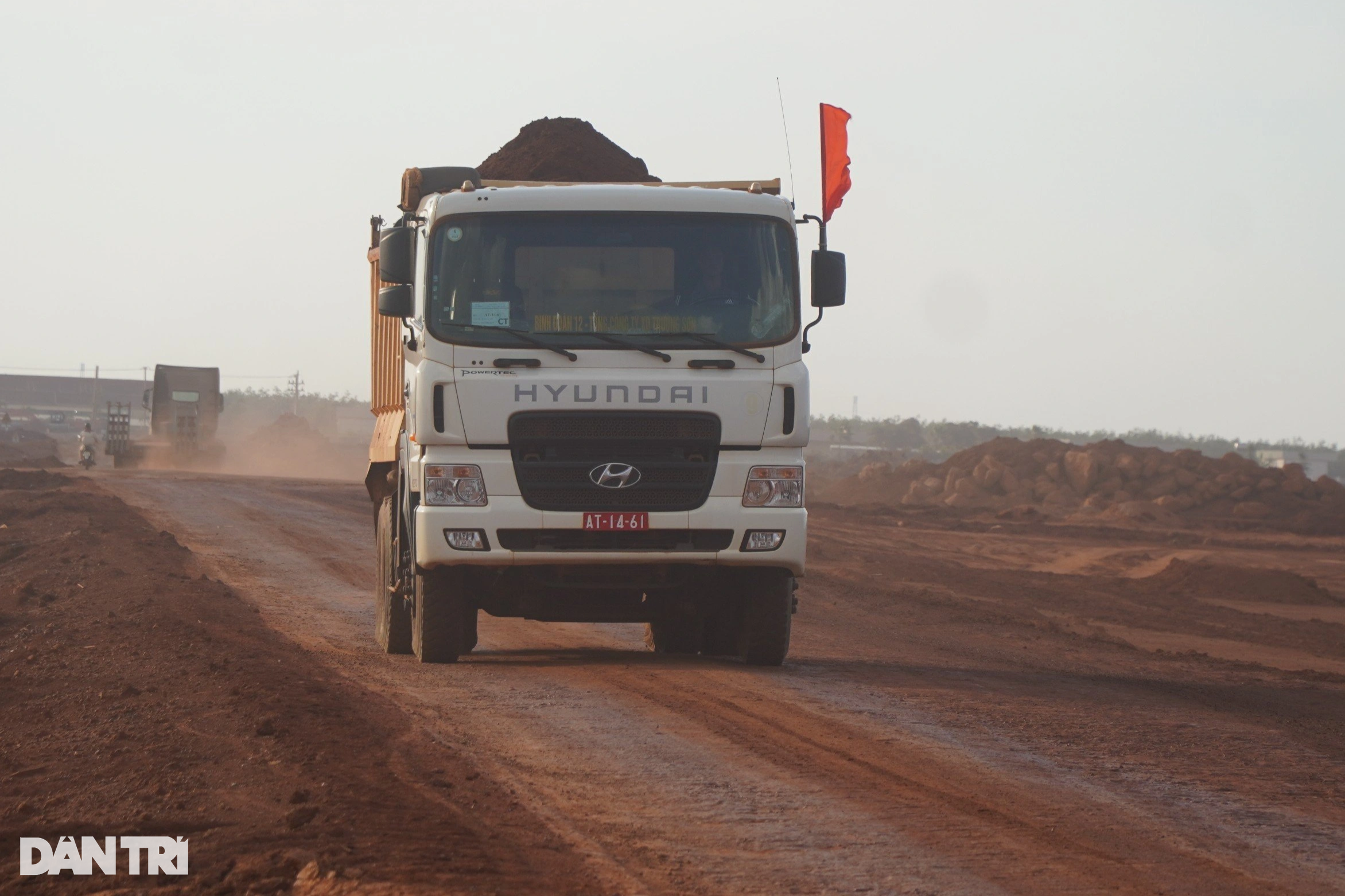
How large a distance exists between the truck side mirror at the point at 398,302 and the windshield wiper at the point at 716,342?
5.77 feet

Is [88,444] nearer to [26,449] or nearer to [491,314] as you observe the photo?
[26,449]

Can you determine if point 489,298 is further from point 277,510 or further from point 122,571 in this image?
point 277,510

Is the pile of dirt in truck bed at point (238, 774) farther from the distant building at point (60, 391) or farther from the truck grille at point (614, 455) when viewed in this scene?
the distant building at point (60, 391)

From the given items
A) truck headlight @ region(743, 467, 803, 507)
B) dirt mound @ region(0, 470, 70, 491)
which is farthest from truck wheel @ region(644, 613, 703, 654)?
dirt mound @ region(0, 470, 70, 491)

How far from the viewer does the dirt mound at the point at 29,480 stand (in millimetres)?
32688

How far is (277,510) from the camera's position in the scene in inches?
1065

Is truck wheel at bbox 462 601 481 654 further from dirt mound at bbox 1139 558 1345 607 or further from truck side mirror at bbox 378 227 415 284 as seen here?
dirt mound at bbox 1139 558 1345 607

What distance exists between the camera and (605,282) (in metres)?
9.10

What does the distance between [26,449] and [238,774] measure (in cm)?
6301

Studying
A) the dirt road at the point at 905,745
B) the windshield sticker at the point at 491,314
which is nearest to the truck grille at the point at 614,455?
the windshield sticker at the point at 491,314

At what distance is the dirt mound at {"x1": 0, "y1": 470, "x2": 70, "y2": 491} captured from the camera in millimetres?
32688

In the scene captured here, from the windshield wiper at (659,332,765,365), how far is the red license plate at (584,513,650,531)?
3.95 ft

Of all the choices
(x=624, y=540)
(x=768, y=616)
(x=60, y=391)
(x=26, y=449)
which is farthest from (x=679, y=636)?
(x=60, y=391)

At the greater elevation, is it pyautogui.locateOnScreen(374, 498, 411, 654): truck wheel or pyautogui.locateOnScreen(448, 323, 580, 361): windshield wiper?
pyautogui.locateOnScreen(448, 323, 580, 361): windshield wiper
